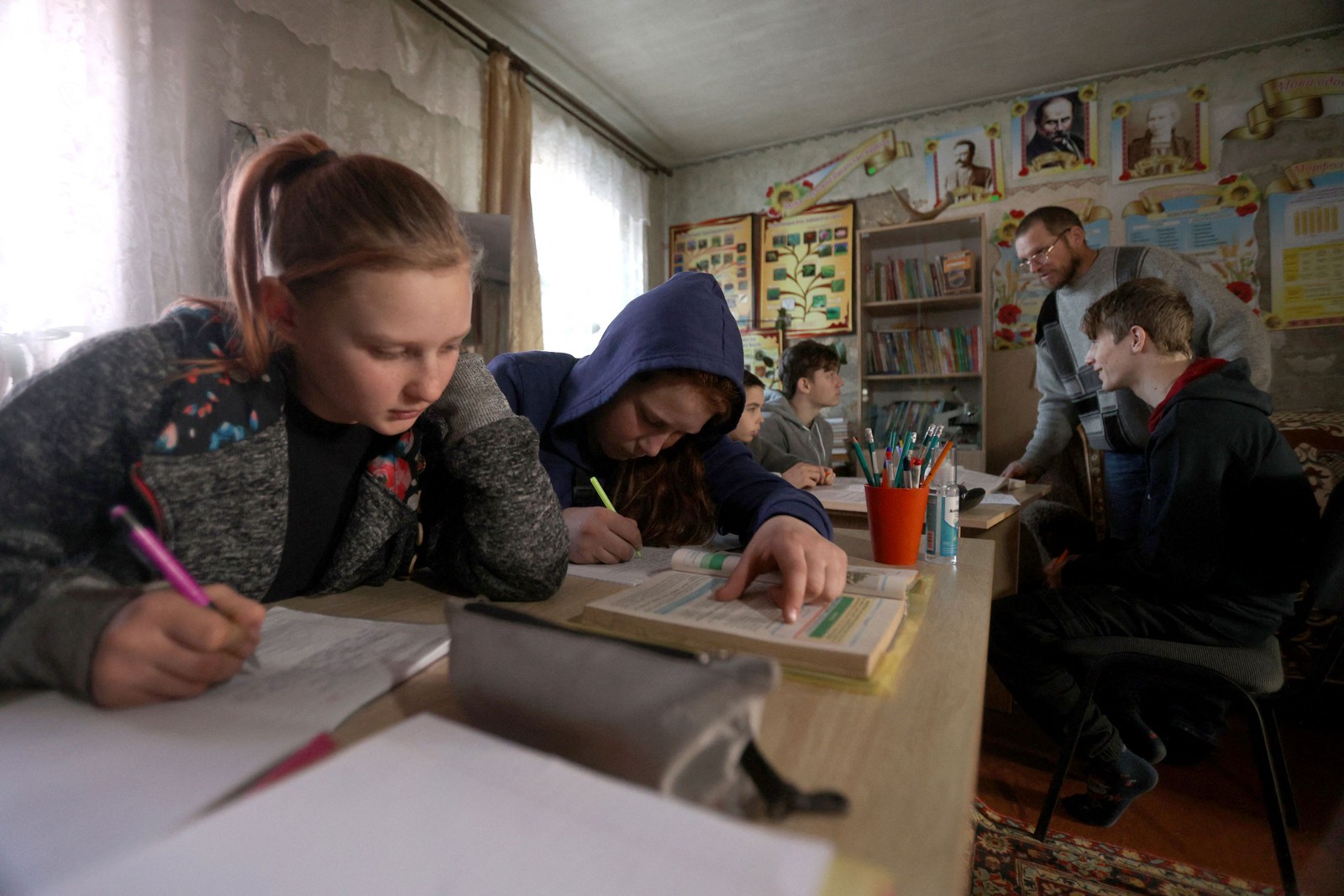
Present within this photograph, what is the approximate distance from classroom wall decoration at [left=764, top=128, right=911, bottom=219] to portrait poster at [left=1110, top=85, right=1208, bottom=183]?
3.26 feet

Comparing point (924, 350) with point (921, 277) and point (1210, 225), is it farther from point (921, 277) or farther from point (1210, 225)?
point (1210, 225)

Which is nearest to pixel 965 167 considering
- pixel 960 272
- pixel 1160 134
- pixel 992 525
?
pixel 960 272

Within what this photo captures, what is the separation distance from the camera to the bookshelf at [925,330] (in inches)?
135

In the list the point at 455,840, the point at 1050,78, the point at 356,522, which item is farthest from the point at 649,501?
the point at 1050,78

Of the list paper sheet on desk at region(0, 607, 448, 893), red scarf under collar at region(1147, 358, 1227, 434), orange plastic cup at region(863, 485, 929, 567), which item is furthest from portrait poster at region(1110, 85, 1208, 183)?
paper sheet on desk at region(0, 607, 448, 893)

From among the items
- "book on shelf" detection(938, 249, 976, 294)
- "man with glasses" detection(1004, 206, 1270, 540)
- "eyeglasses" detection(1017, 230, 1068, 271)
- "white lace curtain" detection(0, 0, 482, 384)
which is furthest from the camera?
"book on shelf" detection(938, 249, 976, 294)

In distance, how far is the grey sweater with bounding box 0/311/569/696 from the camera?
438mm

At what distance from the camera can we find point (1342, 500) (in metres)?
1.19

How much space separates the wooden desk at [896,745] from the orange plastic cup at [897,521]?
277 mm

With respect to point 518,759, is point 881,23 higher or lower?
higher

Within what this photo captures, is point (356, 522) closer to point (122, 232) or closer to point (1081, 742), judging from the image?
point (1081, 742)

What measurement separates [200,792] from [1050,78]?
4168 millimetres

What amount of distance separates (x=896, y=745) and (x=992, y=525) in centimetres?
124

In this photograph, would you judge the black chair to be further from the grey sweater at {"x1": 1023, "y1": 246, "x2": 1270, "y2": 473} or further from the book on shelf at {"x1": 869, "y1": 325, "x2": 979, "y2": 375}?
the book on shelf at {"x1": 869, "y1": 325, "x2": 979, "y2": 375}
